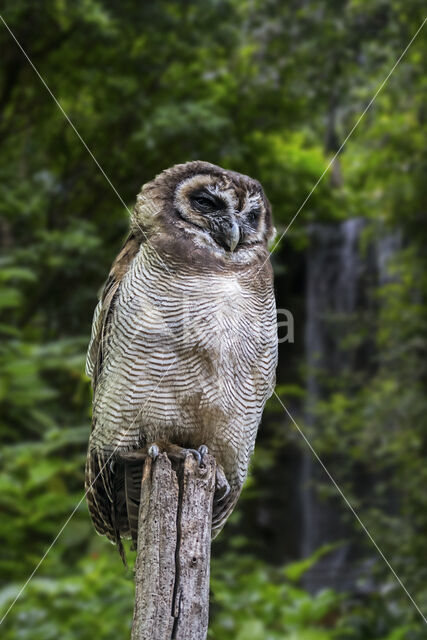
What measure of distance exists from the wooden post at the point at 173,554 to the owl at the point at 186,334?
0.13 meters

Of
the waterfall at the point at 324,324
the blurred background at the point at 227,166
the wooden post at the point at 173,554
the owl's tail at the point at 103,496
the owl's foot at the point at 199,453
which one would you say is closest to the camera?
the wooden post at the point at 173,554

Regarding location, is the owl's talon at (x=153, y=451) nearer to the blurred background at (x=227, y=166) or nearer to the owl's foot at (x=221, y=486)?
the owl's foot at (x=221, y=486)

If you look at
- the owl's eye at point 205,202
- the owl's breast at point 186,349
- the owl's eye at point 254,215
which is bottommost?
the owl's breast at point 186,349

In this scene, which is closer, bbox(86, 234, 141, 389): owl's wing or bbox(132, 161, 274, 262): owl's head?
bbox(132, 161, 274, 262): owl's head

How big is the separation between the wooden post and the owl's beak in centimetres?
59

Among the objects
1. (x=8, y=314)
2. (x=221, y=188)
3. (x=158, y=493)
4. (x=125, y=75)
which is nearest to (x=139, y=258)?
(x=221, y=188)

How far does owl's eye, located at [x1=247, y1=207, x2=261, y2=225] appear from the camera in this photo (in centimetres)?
203

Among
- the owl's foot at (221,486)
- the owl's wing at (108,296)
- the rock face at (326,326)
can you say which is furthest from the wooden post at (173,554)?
the rock face at (326,326)

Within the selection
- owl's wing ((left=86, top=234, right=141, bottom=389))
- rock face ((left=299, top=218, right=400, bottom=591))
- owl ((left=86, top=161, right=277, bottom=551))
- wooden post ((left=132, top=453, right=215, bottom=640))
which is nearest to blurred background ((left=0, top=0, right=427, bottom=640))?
rock face ((left=299, top=218, right=400, bottom=591))

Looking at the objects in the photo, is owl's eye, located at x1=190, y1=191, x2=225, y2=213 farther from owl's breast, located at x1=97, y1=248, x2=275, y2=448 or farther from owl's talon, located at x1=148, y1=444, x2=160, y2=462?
owl's talon, located at x1=148, y1=444, x2=160, y2=462

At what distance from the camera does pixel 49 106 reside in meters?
6.80

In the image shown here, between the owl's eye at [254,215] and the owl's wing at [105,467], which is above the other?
the owl's eye at [254,215]

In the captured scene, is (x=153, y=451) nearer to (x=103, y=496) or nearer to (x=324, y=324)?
(x=103, y=496)

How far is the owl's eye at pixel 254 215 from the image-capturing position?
2.03m
